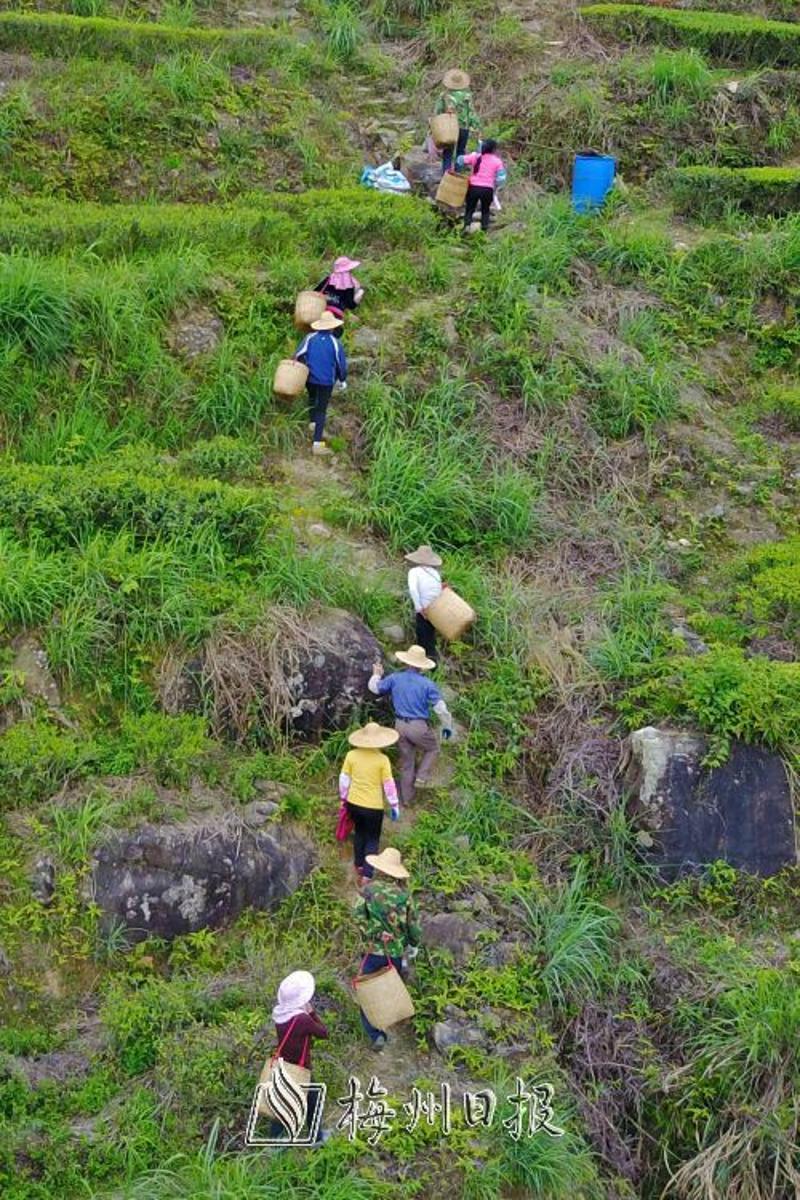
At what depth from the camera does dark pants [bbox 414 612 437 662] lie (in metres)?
8.67

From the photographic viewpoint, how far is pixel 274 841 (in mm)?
7613

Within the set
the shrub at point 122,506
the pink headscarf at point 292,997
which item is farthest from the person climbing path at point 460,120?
the pink headscarf at point 292,997

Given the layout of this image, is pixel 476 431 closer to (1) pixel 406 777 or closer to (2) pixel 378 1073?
(1) pixel 406 777

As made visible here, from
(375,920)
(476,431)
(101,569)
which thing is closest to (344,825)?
(375,920)

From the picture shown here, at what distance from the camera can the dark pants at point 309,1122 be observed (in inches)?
250

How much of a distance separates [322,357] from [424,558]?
5.93ft

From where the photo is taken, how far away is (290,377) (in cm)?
972

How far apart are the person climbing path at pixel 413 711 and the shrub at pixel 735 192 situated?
6.54 meters

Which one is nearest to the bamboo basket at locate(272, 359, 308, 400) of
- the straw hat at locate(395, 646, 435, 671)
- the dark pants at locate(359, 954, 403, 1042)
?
the straw hat at locate(395, 646, 435, 671)

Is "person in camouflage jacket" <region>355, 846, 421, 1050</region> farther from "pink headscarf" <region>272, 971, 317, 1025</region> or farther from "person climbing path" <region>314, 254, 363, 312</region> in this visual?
"person climbing path" <region>314, 254, 363, 312</region>

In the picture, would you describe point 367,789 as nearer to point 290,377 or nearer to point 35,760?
point 35,760

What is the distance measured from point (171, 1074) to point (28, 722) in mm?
2121

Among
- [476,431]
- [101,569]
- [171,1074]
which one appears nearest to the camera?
[171,1074]

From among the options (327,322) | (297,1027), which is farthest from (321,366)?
(297,1027)
